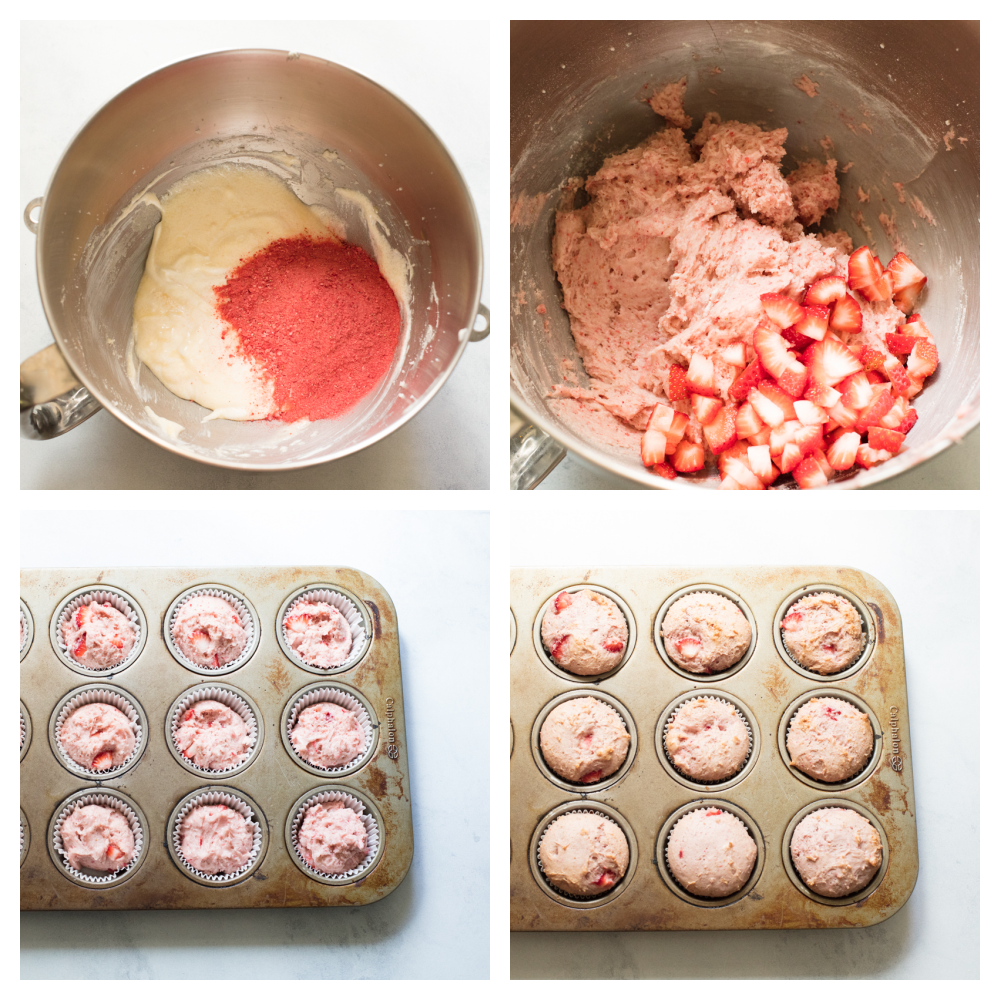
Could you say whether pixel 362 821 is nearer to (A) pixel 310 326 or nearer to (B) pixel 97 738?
(B) pixel 97 738

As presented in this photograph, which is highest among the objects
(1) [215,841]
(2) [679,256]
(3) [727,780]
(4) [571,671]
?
(2) [679,256]

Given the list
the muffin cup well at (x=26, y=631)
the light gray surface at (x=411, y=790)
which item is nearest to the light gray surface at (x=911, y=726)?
the light gray surface at (x=411, y=790)

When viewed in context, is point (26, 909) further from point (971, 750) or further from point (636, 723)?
point (971, 750)

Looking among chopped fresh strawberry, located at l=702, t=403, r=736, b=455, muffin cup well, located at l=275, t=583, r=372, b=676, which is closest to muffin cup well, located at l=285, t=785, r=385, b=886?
muffin cup well, located at l=275, t=583, r=372, b=676

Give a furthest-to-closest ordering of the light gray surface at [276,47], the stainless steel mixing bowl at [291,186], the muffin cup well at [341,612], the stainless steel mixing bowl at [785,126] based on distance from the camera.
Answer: the muffin cup well at [341,612], the light gray surface at [276,47], the stainless steel mixing bowl at [785,126], the stainless steel mixing bowl at [291,186]

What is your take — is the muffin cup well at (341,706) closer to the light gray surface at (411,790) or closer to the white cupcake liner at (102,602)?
the light gray surface at (411,790)

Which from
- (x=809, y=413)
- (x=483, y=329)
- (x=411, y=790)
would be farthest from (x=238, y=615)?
(x=809, y=413)

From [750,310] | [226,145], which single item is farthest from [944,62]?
[226,145]

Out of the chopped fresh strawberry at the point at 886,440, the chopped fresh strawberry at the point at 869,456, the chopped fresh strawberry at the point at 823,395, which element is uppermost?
the chopped fresh strawberry at the point at 823,395
